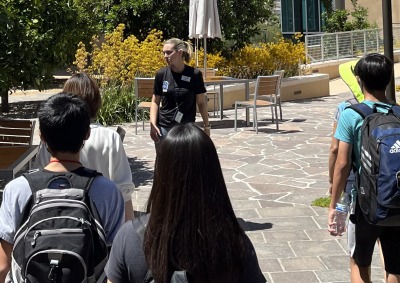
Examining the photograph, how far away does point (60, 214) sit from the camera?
2.68 meters

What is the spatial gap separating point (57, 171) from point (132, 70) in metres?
13.3

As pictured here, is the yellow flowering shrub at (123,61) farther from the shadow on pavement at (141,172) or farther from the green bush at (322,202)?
the green bush at (322,202)

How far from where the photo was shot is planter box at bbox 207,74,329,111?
695 inches

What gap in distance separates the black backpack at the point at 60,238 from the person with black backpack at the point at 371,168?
167cm

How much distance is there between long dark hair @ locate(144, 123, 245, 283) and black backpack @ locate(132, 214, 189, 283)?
2 cm

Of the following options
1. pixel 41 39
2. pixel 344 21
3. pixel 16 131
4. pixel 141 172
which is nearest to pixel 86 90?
pixel 16 131

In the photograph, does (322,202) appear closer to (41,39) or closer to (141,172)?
(141,172)

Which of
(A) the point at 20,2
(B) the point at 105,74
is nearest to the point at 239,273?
(A) the point at 20,2

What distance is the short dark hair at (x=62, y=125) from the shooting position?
2920 mm

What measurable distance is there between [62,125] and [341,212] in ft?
6.64

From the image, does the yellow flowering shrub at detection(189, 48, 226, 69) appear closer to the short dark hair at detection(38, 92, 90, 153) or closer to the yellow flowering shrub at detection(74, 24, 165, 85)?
the yellow flowering shrub at detection(74, 24, 165, 85)

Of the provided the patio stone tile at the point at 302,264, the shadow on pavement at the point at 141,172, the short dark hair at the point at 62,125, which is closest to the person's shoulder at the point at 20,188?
the short dark hair at the point at 62,125

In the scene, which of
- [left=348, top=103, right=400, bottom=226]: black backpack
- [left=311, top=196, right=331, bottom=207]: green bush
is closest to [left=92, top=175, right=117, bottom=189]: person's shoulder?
[left=348, top=103, right=400, bottom=226]: black backpack

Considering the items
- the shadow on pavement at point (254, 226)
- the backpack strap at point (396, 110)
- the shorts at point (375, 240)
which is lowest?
the shadow on pavement at point (254, 226)
